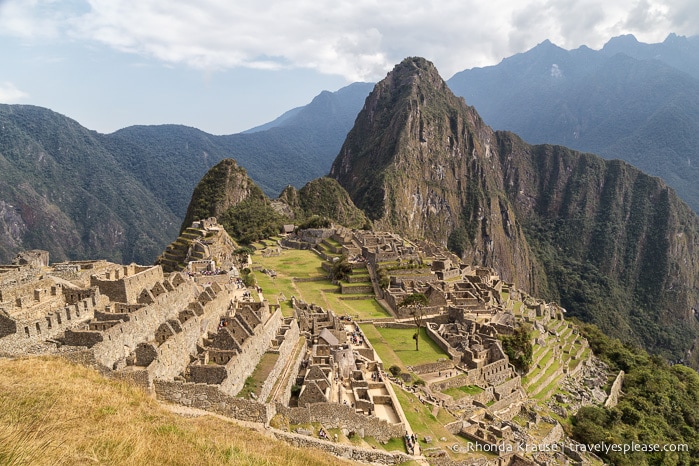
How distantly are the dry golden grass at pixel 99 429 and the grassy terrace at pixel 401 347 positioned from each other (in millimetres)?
18504

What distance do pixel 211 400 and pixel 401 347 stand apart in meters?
20.4

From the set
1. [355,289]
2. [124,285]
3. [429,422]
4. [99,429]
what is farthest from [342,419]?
[355,289]

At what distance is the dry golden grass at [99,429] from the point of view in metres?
8.46

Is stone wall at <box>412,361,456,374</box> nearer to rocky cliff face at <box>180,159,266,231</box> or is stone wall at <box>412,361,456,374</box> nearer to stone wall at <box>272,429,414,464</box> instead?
stone wall at <box>272,429,414,464</box>

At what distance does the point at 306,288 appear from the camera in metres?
47.9

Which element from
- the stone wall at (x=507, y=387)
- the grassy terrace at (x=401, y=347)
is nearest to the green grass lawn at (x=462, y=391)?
the stone wall at (x=507, y=387)

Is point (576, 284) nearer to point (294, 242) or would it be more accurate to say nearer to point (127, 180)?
point (294, 242)

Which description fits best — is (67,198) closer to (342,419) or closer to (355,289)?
(355,289)

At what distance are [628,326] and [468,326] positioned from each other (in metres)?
139

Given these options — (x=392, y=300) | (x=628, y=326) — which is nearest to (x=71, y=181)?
(x=392, y=300)

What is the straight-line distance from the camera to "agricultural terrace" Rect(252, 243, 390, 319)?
41.4m

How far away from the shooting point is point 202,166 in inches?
6988

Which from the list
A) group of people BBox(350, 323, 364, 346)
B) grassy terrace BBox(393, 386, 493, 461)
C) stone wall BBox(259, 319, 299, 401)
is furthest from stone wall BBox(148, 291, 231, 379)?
grassy terrace BBox(393, 386, 493, 461)

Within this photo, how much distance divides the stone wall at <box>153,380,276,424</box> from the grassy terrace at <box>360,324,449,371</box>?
14.6m
